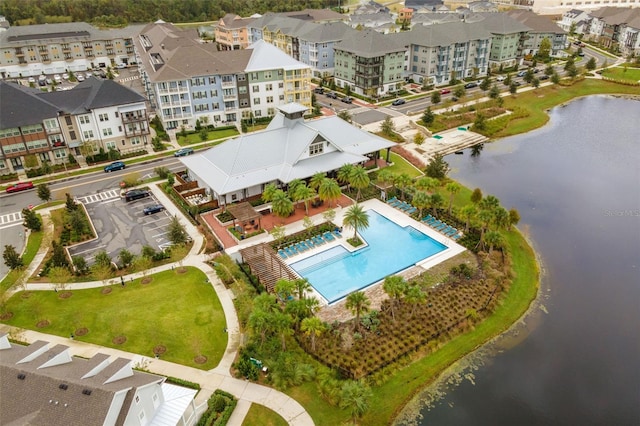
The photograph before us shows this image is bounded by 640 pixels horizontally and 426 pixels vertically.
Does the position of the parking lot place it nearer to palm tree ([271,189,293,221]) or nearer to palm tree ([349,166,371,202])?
palm tree ([271,189,293,221])

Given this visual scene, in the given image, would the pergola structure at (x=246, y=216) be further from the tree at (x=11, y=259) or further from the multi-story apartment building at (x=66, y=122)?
the multi-story apartment building at (x=66, y=122)

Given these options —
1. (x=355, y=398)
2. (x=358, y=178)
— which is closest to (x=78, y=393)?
(x=355, y=398)

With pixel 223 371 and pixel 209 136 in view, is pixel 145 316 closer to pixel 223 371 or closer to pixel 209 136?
pixel 223 371

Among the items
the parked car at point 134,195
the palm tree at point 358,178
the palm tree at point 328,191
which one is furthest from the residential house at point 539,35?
the parked car at point 134,195

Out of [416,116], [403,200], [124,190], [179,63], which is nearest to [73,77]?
[179,63]

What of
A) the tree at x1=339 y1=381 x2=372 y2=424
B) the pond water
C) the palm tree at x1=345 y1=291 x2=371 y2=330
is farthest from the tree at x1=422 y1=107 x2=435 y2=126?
the tree at x1=339 y1=381 x2=372 y2=424
